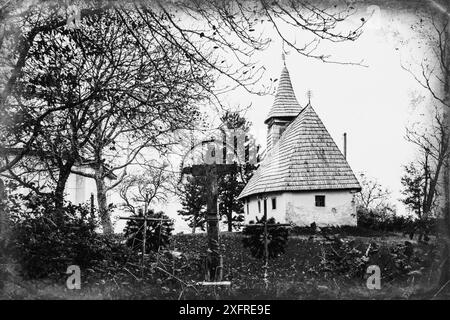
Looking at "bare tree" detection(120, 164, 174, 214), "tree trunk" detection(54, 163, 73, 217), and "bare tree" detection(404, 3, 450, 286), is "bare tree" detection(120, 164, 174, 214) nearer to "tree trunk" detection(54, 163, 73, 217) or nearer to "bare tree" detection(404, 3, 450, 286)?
"tree trunk" detection(54, 163, 73, 217)

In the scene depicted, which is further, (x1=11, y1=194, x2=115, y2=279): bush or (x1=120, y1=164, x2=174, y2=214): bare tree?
(x1=120, y1=164, x2=174, y2=214): bare tree

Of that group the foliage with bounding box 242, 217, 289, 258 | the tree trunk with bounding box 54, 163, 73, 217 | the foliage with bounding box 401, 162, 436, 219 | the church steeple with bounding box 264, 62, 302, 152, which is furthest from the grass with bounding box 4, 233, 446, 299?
the church steeple with bounding box 264, 62, 302, 152

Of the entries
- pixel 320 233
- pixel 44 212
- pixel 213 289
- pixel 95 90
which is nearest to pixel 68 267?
pixel 44 212

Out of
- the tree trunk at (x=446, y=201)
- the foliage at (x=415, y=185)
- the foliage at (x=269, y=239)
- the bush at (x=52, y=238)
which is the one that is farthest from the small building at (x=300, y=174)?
the bush at (x=52, y=238)

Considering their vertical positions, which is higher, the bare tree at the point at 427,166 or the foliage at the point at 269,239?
the bare tree at the point at 427,166

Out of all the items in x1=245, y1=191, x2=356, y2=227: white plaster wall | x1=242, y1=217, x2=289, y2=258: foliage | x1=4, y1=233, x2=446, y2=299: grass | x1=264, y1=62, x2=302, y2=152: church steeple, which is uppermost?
x1=264, y1=62, x2=302, y2=152: church steeple

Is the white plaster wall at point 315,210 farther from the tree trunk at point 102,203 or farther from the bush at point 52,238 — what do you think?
the bush at point 52,238

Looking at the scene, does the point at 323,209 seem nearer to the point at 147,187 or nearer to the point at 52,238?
the point at 147,187
